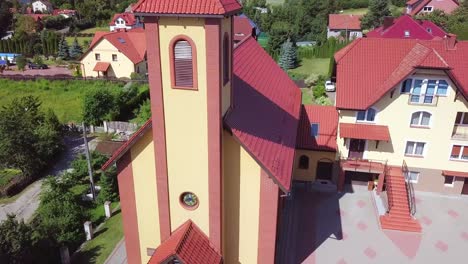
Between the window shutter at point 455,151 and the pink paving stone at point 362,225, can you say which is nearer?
the pink paving stone at point 362,225

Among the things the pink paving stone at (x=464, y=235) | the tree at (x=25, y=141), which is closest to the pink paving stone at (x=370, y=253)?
the pink paving stone at (x=464, y=235)

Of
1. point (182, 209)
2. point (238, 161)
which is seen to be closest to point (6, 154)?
point (182, 209)

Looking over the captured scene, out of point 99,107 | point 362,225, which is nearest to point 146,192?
point 362,225

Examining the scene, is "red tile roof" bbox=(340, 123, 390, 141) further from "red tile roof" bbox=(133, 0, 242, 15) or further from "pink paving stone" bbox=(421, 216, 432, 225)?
"red tile roof" bbox=(133, 0, 242, 15)

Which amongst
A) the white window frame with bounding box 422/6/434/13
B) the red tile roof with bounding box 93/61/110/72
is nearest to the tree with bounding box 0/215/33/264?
the red tile roof with bounding box 93/61/110/72

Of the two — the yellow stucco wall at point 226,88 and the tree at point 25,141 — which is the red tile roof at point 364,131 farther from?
the tree at point 25,141

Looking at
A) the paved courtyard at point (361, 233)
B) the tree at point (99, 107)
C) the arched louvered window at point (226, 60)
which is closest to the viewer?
the arched louvered window at point (226, 60)

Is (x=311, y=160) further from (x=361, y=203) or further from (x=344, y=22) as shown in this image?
(x=344, y=22)
